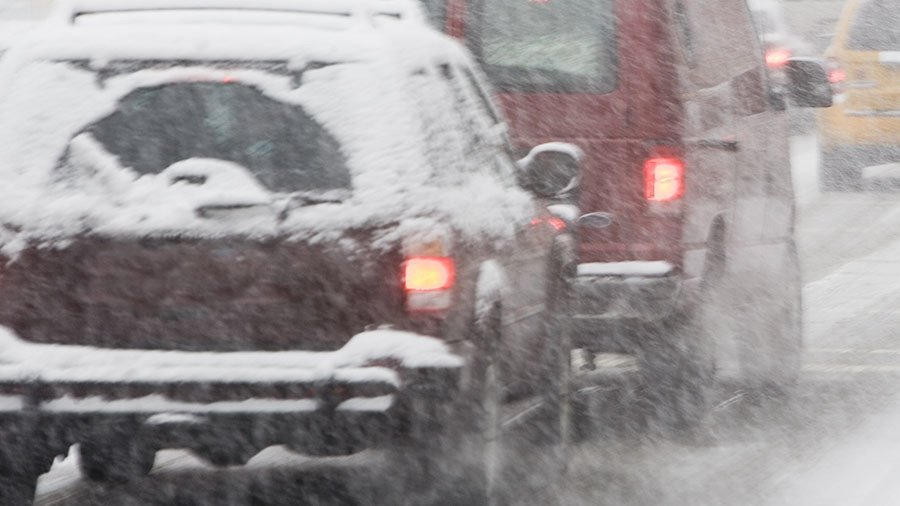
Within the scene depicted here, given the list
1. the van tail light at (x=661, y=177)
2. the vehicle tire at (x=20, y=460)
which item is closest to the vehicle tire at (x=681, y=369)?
the van tail light at (x=661, y=177)

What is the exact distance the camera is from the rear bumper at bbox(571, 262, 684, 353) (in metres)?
9.02

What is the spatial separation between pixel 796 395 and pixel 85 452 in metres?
4.02

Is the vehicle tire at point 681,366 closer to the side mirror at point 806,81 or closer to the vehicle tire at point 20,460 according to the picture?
the side mirror at point 806,81

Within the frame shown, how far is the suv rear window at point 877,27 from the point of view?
68.7 feet

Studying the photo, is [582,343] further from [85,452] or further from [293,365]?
[293,365]

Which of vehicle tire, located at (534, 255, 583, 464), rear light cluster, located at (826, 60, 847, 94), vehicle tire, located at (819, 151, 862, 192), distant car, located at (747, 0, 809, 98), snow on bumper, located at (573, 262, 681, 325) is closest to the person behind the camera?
vehicle tire, located at (534, 255, 583, 464)

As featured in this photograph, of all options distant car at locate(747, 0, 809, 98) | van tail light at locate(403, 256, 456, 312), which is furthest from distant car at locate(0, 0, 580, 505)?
distant car at locate(747, 0, 809, 98)

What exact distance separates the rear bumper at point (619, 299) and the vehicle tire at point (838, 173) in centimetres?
1294

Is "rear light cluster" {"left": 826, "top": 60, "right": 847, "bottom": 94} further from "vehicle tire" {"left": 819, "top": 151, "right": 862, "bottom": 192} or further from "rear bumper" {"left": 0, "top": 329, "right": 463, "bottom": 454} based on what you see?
"rear bumper" {"left": 0, "top": 329, "right": 463, "bottom": 454}

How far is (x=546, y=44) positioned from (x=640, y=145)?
68 centimetres

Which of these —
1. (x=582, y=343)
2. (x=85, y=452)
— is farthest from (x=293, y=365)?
(x=582, y=343)

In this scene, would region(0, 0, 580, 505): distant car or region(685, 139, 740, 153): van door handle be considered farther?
region(685, 139, 740, 153): van door handle

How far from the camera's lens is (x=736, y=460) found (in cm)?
852

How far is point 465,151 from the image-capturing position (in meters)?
6.94
